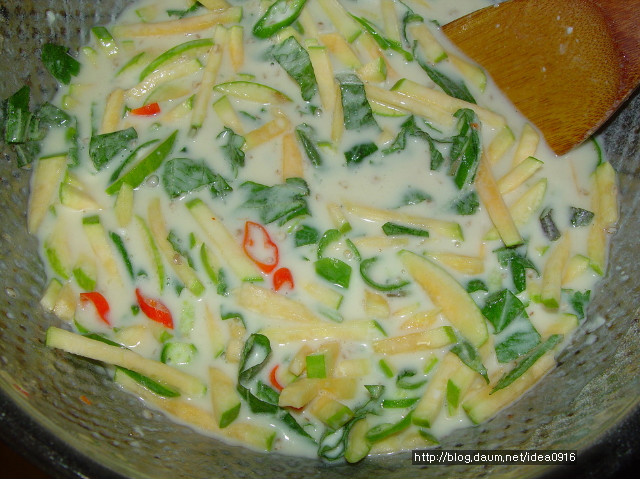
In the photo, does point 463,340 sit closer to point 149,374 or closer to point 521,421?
point 521,421

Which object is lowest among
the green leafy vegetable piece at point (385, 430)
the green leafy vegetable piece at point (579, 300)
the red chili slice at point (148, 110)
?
the green leafy vegetable piece at point (385, 430)

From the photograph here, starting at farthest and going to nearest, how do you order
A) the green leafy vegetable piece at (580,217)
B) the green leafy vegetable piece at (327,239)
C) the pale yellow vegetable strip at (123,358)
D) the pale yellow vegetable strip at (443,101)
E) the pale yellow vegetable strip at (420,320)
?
1. the pale yellow vegetable strip at (443,101)
2. the green leafy vegetable piece at (580,217)
3. the green leafy vegetable piece at (327,239)
4. the pale yellow vegetable strip at (420,320)
5. the pale yellow vegetable strip at (123,358)

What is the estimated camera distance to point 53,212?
330cm

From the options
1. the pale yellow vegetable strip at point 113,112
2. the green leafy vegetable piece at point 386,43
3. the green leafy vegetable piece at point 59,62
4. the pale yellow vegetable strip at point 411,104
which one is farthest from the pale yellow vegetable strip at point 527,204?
the green leafy vegetable piece at point 59,62

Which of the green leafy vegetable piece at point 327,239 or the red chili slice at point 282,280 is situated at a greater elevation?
the green leafy vegetable piece at point 327,239

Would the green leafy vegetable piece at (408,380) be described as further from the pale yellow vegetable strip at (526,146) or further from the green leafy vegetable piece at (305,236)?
the pale yellow vegetable strip at (526,146)

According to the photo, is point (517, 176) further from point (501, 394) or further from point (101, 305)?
point (101, 305)

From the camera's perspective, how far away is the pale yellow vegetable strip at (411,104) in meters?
3.52

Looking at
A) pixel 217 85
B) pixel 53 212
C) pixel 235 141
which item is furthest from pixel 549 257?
pixel 53 212

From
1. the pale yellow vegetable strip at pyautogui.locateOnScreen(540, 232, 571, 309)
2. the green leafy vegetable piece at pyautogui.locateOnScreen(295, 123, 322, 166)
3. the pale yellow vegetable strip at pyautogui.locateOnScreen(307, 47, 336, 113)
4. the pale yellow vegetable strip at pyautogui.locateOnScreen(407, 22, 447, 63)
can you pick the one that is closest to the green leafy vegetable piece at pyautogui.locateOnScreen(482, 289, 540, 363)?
the pale yellow vegetable strip at pyautogui.locateOnScreen(540, 232, 571, 309)

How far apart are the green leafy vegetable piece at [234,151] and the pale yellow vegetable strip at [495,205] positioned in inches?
48.8

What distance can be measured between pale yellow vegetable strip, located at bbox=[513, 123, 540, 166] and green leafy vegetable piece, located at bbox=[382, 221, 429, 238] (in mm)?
Result: 680

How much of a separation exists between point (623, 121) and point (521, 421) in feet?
6.02

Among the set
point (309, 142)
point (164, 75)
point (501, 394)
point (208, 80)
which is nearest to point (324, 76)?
point (309, 142)
